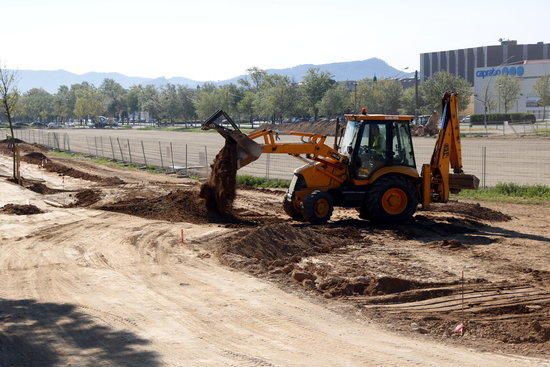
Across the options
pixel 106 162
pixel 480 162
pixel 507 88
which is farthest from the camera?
pixel 507 88

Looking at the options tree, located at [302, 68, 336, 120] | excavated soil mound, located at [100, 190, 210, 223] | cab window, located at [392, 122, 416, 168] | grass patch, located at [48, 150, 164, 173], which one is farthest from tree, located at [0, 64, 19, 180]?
tree, located at [302, 68, 336, 120]

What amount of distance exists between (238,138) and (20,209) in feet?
25.5

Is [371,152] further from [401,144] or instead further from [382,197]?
[382,197]

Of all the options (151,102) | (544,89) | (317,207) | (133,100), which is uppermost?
(133,100)

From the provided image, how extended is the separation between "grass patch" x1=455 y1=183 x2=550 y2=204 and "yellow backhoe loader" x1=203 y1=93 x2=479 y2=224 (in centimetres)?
610

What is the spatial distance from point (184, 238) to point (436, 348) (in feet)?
29.1

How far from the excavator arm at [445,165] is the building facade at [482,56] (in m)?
123

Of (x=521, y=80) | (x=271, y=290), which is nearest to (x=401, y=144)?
(x=271, y=290)

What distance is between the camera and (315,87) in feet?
310

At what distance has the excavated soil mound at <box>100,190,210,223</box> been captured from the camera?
20.3m

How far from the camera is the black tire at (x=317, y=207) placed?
18.3 meters

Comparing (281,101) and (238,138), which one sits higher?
(281,101)

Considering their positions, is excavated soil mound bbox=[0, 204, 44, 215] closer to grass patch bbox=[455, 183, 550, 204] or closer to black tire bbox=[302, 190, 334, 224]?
black tire bbox=[302, 190, 334, 224]

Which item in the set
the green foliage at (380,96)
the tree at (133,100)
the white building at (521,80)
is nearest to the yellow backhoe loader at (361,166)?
the green foliage at (380,96)
